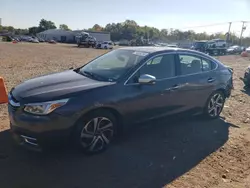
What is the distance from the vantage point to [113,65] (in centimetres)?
466

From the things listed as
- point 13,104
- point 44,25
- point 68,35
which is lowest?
point 13,104

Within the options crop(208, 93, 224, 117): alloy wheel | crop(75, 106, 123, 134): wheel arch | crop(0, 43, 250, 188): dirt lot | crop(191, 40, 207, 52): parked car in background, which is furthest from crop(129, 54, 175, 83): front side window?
crop(191, 40, 207, 52): parked car in background

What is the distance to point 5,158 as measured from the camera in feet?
12.2

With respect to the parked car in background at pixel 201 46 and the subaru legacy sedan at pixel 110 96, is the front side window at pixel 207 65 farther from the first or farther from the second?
the parked car in background at pixel 201 46

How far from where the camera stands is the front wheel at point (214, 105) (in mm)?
5609

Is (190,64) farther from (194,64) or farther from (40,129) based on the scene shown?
(40,129)

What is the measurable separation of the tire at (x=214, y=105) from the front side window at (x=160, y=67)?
1363 mm

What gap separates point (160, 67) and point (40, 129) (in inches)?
93.8

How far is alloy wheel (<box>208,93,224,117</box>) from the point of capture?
18.6ft

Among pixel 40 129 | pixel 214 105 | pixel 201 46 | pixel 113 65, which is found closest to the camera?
pixel 40 129

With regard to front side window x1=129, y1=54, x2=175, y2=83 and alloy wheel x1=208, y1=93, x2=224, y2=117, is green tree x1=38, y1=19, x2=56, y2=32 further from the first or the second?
front side window x1=129, y1=54, x2=175, y2=83

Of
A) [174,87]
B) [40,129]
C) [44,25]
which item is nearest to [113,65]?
[174,87]

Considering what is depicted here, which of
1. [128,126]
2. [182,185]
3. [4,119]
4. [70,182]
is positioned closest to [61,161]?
[70,182]

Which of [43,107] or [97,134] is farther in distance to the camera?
[97,134]
